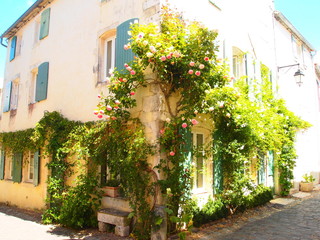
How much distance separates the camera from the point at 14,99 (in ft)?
35.8

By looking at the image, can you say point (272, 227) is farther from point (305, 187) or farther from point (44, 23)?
point (44, 23)

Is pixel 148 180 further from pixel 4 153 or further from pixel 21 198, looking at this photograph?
pixel 4 153

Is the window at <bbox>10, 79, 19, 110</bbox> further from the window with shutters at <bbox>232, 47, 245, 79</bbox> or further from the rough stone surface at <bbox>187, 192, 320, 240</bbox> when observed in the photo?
the rough stone surface at <bbox>187, 192, 320, 240</bbox>

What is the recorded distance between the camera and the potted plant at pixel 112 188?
19.7 feet

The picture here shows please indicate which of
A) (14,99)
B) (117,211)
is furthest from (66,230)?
(14,99)

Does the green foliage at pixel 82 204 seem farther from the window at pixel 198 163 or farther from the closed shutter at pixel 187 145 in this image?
the window at pixel 198 163

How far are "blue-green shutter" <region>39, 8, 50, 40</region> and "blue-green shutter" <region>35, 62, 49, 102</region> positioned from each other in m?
1.25

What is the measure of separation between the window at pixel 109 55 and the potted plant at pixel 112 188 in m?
2.66

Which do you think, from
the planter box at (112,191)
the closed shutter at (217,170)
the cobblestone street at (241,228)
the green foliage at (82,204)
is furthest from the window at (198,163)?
the green foliage at (82,204)

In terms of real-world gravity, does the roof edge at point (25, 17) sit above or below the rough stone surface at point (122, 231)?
above

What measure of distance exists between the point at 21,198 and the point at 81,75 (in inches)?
187

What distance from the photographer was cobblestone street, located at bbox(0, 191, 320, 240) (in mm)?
5328

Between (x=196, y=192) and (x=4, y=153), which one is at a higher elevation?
(x=4, y=153)

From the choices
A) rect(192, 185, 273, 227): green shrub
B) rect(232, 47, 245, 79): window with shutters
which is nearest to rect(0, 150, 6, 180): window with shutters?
rect(192, 185, 273, 227): green shrub
